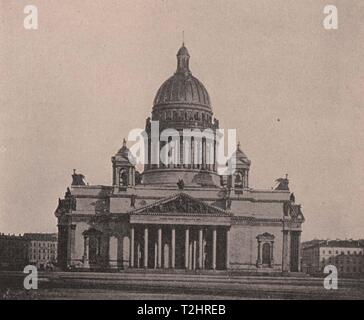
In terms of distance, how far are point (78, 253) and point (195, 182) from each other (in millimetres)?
10738

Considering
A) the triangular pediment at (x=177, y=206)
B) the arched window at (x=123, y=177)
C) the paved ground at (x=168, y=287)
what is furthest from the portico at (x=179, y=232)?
the paved ground at (x=168, y=287)

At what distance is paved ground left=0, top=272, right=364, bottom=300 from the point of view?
4016 cm

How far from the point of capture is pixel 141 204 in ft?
207

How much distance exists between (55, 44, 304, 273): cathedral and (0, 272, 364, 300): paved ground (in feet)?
32.3

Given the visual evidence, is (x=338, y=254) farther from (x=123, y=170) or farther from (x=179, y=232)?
(x=123, y=170)

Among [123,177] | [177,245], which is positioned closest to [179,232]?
[177,245]

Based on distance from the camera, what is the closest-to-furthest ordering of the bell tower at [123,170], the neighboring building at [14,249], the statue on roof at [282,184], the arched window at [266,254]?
the statue on roof at [282,184] → the bell tower at [123,170] → the arched window at [266,254] → the neighboring building at [14,249]

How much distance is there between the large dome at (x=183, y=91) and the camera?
68688mm

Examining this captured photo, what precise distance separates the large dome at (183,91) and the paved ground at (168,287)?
21196 mm

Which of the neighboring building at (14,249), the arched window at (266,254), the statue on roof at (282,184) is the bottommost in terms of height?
the arched window at (266,254)

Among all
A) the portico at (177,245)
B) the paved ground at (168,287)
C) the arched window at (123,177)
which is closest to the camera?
the paved ground at (168,287)

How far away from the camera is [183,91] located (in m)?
68.8

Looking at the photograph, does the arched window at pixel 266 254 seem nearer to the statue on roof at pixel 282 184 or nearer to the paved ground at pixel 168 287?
the statue on roof at pixel 282 184
